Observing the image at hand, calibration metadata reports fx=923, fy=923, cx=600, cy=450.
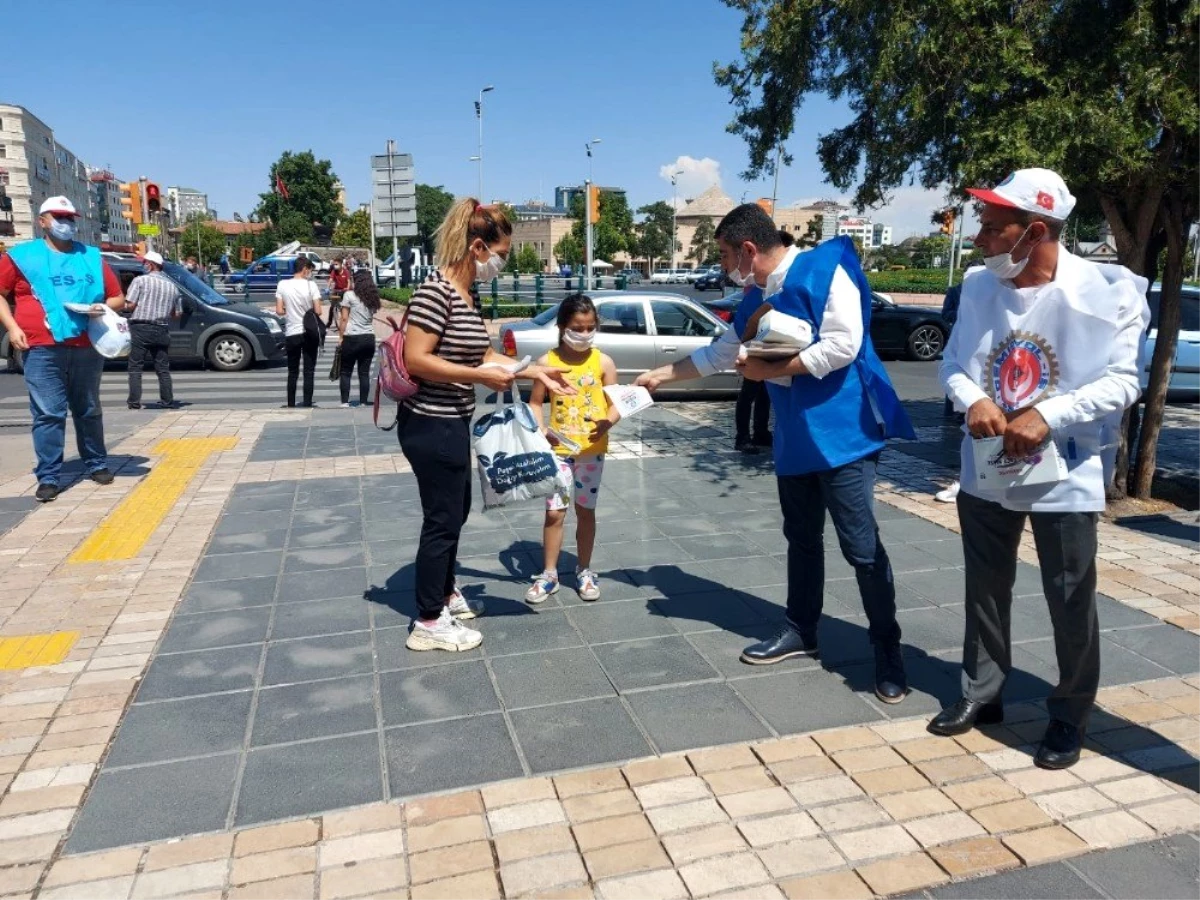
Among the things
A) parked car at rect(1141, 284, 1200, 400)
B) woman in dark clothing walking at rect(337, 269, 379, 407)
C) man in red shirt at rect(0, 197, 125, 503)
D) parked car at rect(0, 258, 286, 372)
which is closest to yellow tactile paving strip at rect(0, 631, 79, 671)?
man in red shirt at rect(0, 197, 125, 503)

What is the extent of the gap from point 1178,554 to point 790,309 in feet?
11.8

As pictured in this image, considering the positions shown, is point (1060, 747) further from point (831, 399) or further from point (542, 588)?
point (542, 588)

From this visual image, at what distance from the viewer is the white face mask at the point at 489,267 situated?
387cm

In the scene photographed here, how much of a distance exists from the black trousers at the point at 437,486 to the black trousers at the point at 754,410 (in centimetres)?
510

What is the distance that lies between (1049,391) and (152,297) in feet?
35.3

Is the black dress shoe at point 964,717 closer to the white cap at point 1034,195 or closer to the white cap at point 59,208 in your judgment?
the white cap at point 1034,195

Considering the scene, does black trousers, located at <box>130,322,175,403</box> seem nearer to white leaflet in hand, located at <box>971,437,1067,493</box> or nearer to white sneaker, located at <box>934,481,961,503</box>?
white sneaker, located at <box>934,481,961,503</box>

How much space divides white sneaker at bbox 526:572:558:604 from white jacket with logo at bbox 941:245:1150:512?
2.30 m

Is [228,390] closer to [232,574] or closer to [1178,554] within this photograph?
[232,574]

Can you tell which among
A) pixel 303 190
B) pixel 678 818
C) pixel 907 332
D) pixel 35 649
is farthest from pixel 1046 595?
pixel 303 190

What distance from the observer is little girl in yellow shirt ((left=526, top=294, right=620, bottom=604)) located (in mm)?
4461

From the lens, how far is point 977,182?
20.2ft

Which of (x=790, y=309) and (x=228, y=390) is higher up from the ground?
(x=790, y=309)

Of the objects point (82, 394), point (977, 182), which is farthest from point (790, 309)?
point (82, 394)
